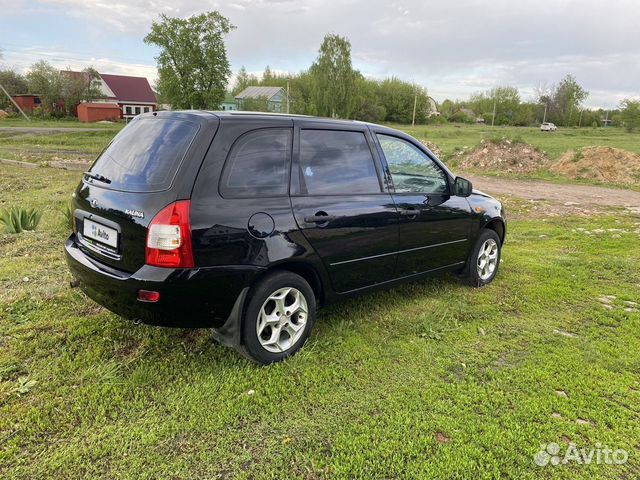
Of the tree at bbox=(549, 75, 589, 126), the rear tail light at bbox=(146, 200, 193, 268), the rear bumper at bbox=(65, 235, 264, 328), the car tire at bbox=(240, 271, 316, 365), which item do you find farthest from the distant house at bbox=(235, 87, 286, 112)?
the rear tail light at bbox=(146, 200, 193, 268)

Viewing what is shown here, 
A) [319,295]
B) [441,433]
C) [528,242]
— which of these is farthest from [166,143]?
[528,242]

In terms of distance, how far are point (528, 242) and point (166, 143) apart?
6.42 meters

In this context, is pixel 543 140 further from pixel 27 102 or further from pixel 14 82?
pixel 14 82

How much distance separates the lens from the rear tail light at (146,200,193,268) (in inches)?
109

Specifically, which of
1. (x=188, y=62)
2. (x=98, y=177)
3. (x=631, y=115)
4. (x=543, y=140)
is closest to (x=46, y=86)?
(x=188, y=62)

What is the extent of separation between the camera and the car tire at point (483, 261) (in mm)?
5039

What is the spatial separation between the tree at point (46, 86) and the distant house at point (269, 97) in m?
23.7

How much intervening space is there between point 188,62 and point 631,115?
182 feet

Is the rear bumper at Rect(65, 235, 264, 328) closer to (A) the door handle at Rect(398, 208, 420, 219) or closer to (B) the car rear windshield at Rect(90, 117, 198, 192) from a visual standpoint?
(B) the car rear windshield at Rect(90, 117, 198, 192)

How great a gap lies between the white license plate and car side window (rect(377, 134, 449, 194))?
93.1 inches

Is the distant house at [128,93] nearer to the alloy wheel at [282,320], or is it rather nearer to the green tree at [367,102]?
the green tree at [367,102]

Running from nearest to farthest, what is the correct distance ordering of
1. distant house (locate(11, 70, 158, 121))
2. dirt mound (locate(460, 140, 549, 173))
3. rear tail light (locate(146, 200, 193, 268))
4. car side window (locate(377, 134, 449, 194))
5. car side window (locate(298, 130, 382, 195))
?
rear tail light (locate(146, 200, 193, 268))
car side window (locate(298, 130, 382, 195))
car side window (locate(377, 134, 449, 194))
dirt mound (locate(460, 140, 549, 173))
distant house (locate(11, 70, 158, 121))

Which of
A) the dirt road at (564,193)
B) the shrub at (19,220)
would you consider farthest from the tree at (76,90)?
the shrub at (19,220)

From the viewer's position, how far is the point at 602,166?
56.6 ft
